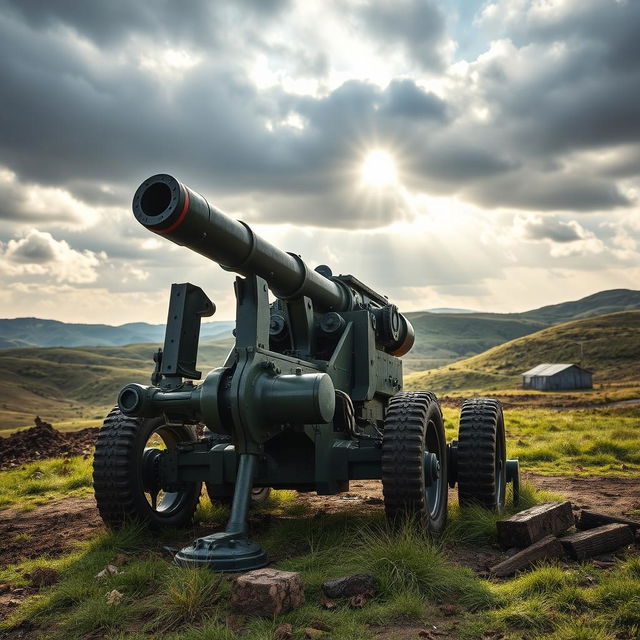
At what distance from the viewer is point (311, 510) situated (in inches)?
364

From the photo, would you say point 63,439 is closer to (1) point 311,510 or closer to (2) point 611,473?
(1) point 311,510

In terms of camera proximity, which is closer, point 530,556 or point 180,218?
point 180,218

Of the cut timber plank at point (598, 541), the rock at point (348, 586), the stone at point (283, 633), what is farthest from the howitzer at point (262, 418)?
the cut timber plank at point (598, 541)

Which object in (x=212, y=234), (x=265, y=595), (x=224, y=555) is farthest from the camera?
(x=212, y=234)

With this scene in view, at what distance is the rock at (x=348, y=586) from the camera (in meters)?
5.20

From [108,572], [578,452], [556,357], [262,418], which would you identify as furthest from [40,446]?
[556,357]

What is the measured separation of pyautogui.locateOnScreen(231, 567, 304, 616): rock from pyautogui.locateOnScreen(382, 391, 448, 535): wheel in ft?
5.95

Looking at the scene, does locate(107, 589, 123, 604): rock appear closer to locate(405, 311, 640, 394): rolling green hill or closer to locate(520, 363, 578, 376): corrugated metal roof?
locate(520, 363, 578, 376): corrugated metal roof

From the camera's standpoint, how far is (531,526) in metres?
6.44

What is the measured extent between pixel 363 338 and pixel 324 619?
4.41 meters

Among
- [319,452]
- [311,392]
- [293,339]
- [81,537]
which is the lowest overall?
[81,537]

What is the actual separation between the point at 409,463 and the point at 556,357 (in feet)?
327

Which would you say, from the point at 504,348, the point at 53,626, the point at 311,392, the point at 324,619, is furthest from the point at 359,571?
the point at 504,348

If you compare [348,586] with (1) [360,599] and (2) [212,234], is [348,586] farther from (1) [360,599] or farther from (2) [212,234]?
(2) [212,234]
